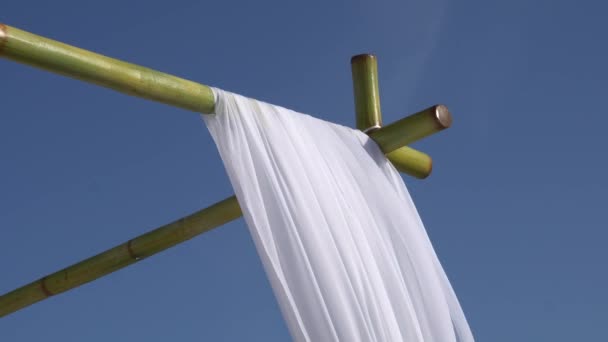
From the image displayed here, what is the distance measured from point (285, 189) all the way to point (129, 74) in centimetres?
45

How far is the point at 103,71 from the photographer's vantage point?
2312 millimetres

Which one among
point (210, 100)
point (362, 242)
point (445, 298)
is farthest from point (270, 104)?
point (445, 298)

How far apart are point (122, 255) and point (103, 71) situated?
0.89 metres

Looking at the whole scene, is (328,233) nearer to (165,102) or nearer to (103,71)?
(165,102)

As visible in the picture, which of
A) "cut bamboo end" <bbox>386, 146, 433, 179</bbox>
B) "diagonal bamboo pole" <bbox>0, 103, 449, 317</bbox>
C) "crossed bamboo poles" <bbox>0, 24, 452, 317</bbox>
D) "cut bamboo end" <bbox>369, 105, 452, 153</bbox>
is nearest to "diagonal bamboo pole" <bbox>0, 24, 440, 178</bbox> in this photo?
"crossed bamboo poles" <bbox>0, 24, 452, 317</bbox>

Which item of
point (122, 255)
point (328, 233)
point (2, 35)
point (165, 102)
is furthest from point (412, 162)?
point (2, 35)

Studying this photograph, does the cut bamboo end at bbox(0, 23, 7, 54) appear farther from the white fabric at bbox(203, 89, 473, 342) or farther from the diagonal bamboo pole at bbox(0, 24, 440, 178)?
A: the white fabric at bbox(203, 89, 473, 342)

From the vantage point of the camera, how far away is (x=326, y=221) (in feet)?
8.47

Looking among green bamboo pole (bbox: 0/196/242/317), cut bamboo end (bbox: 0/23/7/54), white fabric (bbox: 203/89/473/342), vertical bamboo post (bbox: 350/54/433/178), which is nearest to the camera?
cut bamboo end (bbox: 0/23/7/54)

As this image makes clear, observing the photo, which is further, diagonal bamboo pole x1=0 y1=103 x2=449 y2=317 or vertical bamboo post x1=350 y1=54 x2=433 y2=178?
vertical bamboo post x1=350 y1=54 x2=433 y2=178

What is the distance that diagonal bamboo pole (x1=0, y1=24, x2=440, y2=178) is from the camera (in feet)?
7.10

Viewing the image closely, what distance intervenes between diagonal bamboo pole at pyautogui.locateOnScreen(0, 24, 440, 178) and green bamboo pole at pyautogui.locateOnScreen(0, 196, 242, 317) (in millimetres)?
482

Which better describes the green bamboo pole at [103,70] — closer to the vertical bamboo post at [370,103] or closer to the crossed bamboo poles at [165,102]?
the crossed bamboo poles at [165,102]

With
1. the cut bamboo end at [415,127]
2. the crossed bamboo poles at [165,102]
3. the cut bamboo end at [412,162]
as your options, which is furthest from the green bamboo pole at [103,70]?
the cut bamboo end at [412,162]
